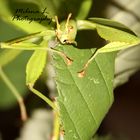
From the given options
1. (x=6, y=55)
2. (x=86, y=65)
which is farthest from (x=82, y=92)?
(x=6, y=55)

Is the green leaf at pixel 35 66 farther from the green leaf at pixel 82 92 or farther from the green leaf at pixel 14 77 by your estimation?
the green leaf at pixel 14 77

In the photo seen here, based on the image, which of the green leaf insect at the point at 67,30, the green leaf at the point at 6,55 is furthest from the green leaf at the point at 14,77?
A: the green leaf insect at the point at 67,30

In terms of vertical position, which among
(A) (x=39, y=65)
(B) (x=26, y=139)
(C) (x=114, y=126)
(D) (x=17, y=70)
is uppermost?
(A) (x=39, y=65)

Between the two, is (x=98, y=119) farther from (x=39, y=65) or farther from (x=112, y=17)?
(x=112, y=17)

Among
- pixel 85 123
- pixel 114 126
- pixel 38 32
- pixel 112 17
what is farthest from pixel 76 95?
pixel 114 126

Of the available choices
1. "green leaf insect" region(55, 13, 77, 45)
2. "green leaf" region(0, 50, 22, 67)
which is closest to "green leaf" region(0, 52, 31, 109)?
"green leaf" region(0, 50, 22, 67)

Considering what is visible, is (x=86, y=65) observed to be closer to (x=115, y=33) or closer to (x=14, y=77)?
(x=115, y=33)
